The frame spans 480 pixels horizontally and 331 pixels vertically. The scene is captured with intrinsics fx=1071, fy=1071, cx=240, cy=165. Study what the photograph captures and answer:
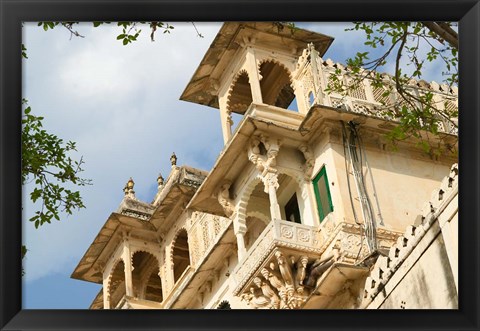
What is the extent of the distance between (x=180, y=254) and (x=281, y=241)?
37.7 ft

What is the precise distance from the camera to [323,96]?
2212cm

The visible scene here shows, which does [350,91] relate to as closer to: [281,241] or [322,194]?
[322,194]

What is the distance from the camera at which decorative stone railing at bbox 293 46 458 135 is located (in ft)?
72.0

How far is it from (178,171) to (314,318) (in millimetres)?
21945

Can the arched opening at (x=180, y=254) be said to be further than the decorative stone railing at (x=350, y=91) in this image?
Yes

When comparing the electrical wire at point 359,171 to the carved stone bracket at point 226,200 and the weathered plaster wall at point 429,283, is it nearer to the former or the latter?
the carved stone bracket at point 226,200

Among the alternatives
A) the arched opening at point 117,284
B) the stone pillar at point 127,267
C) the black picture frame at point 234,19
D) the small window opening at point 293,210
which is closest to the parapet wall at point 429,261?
the black picture frame at point 234,19

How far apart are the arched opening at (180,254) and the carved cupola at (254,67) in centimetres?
598

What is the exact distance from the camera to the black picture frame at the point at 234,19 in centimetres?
796

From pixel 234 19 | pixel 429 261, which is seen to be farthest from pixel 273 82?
pixel 234 19

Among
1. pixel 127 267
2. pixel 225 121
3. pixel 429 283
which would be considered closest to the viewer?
pixel 429 283

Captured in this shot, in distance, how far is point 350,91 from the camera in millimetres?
21922
